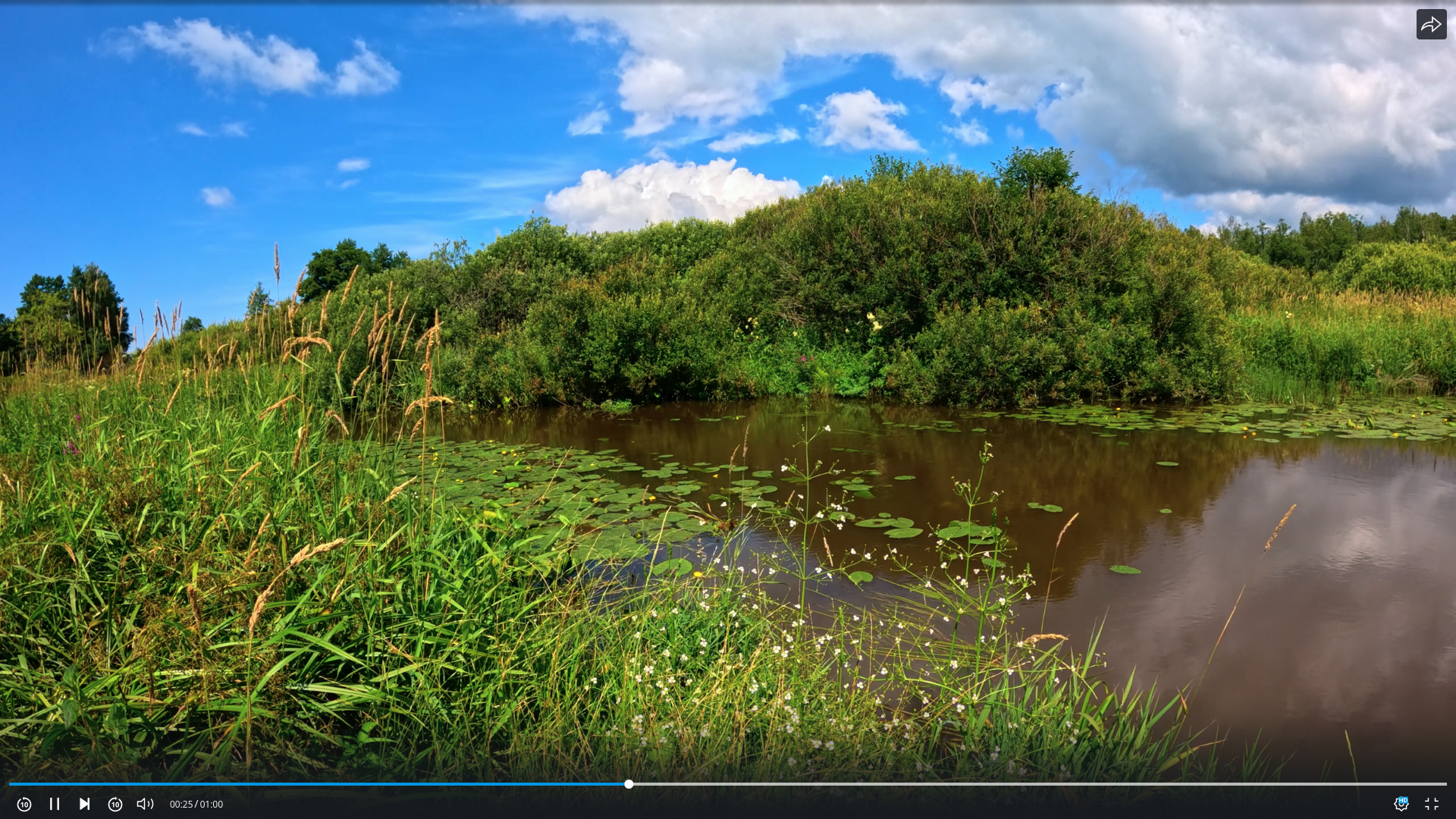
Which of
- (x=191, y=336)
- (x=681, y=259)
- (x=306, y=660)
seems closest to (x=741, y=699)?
(x=306, y=660)

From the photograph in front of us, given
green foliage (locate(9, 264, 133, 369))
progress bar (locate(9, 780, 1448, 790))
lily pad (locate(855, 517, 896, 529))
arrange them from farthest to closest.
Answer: green foliage (locate(9, 264, 133, 369)) < lily pad (locate(855, 517, 896, 529)) < progress bar (locate(9, 780, 1448, 790))

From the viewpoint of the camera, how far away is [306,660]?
288cm

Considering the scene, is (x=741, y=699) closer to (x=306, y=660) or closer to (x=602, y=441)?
(x=306, y=660)

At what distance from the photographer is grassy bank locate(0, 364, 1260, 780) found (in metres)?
2.41

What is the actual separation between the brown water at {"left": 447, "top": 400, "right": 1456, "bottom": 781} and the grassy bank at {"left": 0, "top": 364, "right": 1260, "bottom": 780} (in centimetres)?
53

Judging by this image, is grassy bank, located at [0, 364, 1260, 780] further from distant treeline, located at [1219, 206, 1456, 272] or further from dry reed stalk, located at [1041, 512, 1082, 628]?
distant treeline, located at [1219, 206, 1456, 272]

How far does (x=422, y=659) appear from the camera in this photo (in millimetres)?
2727

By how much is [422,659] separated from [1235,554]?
497 centimetres

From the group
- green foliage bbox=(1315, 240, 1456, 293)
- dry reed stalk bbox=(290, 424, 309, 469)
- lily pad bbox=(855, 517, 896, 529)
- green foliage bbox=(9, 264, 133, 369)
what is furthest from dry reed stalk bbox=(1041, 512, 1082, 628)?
green foliage bbox=(1315, 240, 1456, 293)

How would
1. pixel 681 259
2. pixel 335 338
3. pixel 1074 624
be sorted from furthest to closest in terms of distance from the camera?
pixel 681 259, pixel 335 338, pixel 1074 624

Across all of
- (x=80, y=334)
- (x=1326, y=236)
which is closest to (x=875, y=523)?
(x=80, y=334)

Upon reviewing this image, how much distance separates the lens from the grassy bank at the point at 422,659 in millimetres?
2408

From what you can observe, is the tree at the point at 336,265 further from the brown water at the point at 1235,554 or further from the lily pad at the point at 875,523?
the lily pad at the point at 875,523
